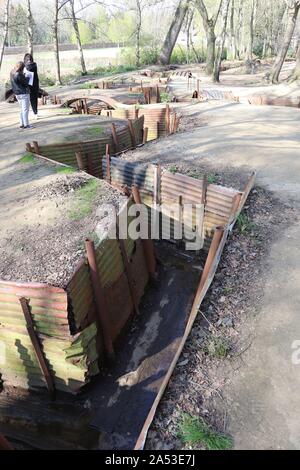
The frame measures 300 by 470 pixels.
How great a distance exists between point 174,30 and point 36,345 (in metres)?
35.9

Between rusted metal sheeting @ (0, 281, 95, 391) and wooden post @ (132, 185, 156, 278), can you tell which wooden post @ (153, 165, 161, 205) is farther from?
rusted metal sheeting @ (0, 281, 95, 391)

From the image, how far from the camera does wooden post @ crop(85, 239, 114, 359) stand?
213 inches

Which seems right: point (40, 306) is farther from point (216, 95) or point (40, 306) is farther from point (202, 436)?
point (216, 95)

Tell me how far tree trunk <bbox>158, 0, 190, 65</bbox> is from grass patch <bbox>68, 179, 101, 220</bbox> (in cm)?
2951

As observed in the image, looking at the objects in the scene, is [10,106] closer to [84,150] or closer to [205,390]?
[84,150]

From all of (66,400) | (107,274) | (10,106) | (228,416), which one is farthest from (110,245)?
(10,106)

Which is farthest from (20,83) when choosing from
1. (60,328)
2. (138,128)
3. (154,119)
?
(60,328)

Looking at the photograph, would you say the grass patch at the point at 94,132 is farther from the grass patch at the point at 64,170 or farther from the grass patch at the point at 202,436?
the grass patch at the point at 202,436

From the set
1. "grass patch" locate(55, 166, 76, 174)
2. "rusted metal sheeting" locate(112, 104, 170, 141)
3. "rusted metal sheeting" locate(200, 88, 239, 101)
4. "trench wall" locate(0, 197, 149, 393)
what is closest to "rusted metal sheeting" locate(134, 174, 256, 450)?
"trench wall" locate(0, 197, 149, 393)

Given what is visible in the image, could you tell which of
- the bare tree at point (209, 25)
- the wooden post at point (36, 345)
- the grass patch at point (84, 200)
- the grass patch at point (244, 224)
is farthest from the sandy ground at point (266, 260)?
the bare tree at point (209, 25)

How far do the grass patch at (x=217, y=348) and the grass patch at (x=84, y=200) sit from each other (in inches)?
134

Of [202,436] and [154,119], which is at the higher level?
[154,119]

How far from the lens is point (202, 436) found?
3.64 metres

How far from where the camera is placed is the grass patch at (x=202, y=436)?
3.60 m
